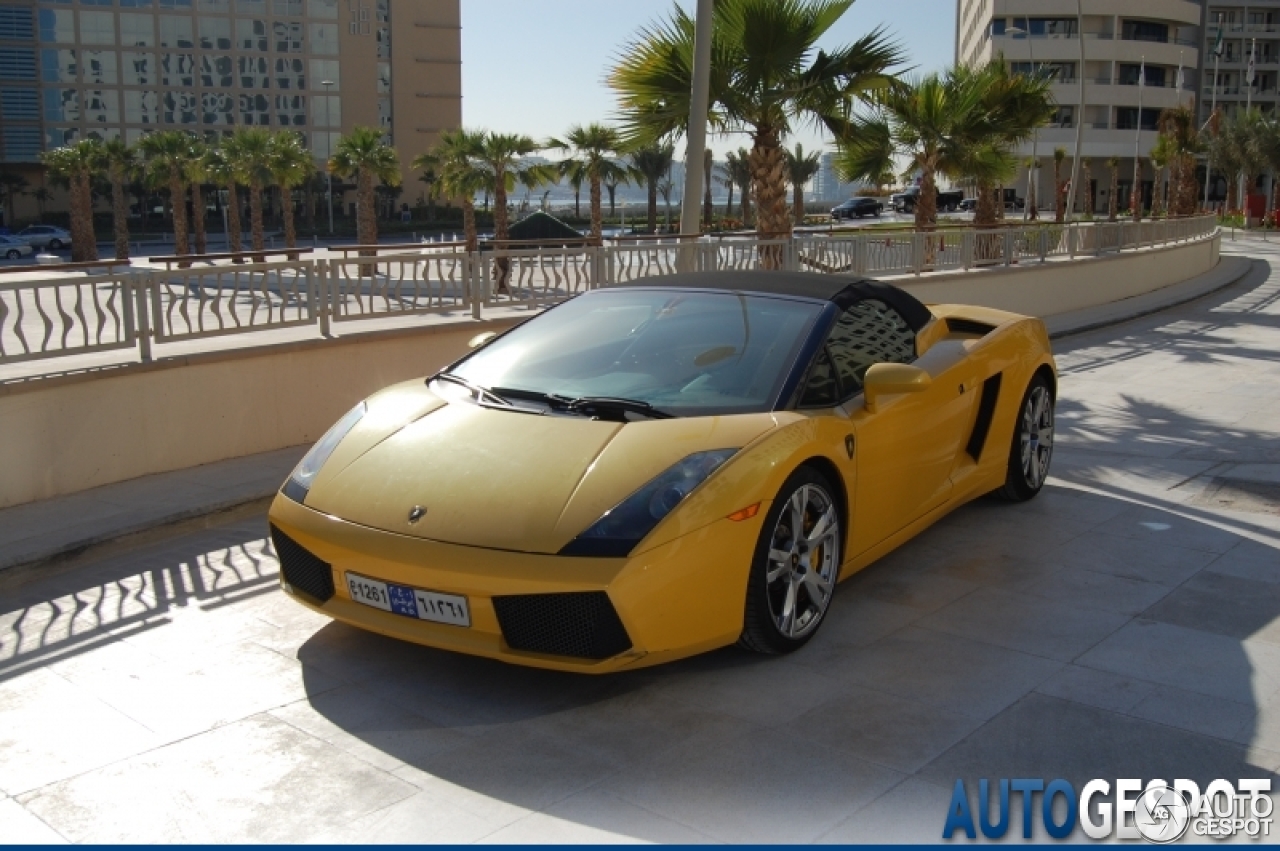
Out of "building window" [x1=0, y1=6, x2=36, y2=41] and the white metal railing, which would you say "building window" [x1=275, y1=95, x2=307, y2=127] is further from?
the white metal railing

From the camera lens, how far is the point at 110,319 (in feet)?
25.1

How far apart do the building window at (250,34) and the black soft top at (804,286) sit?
90.2 metres

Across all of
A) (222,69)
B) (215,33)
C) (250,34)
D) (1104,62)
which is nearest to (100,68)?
(222,69)

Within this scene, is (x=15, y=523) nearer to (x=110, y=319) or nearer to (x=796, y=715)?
(x=110, y=319)

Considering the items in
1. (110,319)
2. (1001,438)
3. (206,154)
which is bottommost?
(1001,438)

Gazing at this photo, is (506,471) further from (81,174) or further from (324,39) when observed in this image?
(324,39)

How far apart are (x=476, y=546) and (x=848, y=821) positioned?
1.52 m

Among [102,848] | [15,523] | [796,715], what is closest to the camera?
[102,848]

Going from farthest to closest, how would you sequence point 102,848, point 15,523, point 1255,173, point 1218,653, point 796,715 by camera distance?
point 1255,173 → point 15,523 → point 1218,653 → point 796,715 → point 102,848

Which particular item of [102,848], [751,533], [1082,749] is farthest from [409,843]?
[1082,749]

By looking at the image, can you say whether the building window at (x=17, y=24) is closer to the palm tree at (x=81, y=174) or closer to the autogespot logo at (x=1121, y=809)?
the palm tree at (x=81, y=174)

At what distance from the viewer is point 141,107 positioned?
281 ft

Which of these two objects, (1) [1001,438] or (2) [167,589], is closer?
(2) [167,589]

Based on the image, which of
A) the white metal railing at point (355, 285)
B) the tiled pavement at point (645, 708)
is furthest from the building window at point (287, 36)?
the tiled pavement at point (645, 708)
